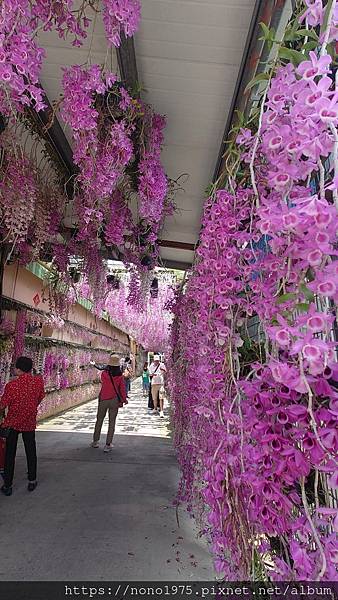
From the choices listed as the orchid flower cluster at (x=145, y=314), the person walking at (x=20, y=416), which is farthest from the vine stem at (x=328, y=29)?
the orchid flower cluster at (x=145, y=314)

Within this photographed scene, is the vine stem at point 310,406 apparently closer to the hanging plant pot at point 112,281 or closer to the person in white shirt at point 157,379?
the hanging plant pot at point 112,281

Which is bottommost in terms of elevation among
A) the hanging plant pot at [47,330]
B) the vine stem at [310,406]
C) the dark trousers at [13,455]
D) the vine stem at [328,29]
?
the dark trousers at [13,455]

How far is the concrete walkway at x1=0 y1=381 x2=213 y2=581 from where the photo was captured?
2285mm

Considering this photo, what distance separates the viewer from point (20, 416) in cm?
357

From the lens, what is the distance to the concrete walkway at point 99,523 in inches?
90.0

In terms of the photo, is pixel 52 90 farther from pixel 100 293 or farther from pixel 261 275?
pixel 100 293

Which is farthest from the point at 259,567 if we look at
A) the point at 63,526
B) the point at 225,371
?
the point at 63,526

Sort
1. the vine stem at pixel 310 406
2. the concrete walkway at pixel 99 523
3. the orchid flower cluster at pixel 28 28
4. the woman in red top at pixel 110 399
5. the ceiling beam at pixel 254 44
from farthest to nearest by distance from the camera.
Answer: the woman in red top at pixel 110 399 < the concrete walkway at pixel 99 523 < the ceiling beam at pixel 254 44 < the orchid flower cluster at pixel 28 28 < the vine stem at pixel 310 406

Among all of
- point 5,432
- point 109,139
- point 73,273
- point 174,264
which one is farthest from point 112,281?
point 109,139

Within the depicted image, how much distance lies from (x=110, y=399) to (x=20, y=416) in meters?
2.04

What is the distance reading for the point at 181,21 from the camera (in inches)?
80.2

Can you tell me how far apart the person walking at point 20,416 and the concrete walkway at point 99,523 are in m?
0.18

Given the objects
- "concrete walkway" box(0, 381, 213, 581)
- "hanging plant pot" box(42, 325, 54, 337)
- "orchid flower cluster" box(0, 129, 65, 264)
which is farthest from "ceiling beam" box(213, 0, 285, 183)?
"hanging plant pot" box(42, 325, 54, 337)

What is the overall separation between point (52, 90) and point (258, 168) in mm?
2099
